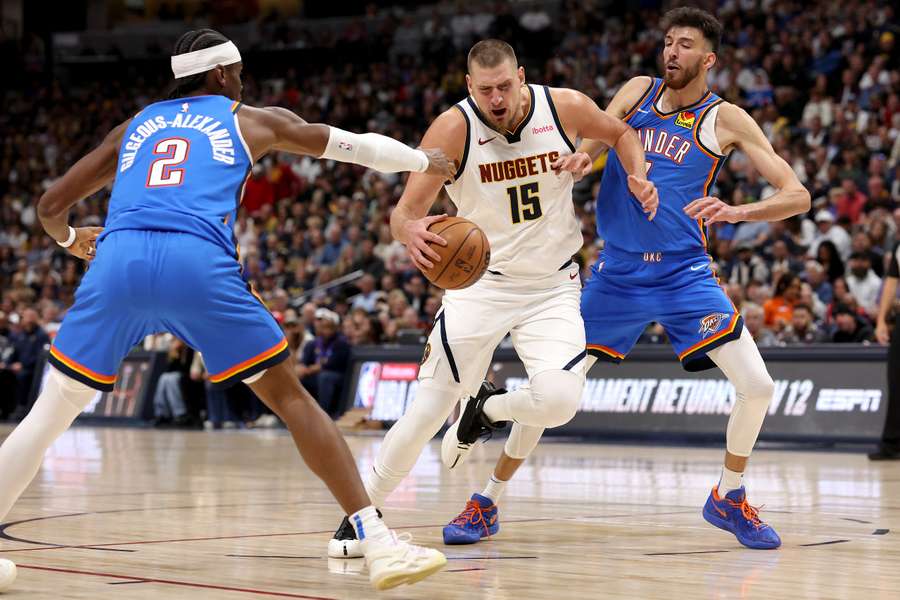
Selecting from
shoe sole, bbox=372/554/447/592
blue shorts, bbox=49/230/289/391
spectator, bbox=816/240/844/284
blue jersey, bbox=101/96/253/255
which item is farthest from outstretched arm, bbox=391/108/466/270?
spectator, bbox=816/240/844/284

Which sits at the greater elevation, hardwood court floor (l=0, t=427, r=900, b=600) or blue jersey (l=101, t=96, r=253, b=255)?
blue jersey (l=101, t=96, r=253, b=255)

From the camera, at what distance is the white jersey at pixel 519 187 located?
19.3ft

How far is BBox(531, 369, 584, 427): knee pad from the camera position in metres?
5.63

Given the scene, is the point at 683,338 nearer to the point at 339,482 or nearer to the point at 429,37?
the point at 339,482

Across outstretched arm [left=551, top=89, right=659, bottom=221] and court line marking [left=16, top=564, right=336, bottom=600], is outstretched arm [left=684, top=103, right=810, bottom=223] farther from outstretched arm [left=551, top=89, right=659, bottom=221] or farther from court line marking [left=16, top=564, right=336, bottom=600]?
court line marking [left=16, top=564, right=336, bottom=600]

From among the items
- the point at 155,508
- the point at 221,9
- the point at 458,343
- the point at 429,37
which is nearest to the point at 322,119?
the point at 429,37

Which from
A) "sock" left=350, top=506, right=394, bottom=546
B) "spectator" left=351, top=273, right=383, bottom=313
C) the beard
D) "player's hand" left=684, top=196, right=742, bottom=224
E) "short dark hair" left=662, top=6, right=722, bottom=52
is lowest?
"sock" left=350, top=506, right=394, bottom=546

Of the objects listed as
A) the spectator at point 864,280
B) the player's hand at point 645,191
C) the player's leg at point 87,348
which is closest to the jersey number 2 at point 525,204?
the player's hand at point 645,191

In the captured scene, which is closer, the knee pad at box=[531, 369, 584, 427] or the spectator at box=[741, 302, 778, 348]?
the knee pad at box=[531, 369, 584, 427]

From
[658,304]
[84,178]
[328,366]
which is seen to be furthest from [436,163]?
[328,366]

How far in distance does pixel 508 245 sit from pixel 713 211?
953 mm

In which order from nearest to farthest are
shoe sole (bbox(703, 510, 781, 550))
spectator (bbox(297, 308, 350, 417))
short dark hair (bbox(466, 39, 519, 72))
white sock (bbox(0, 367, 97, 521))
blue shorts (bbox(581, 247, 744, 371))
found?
white sock (bbox(0, 367, 97, 521))
short dark hair (bbox(466, 39, 519, 72))
shoe sole (bbox(703, 510, 781, 550))
blue shorts (bbox(581, 247, 744, 371))
spectator (bbox(297, 308, 350, 417))

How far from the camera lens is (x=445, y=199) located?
63.0 feet

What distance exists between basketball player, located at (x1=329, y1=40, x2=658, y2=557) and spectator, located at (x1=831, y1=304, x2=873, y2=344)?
7.65 m
